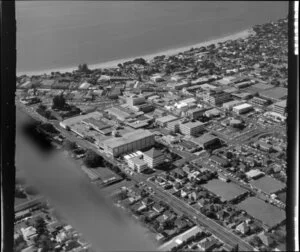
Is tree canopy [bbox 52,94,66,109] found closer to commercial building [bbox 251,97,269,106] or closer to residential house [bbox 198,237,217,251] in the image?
commercial building [bbox 251,97,269,106]

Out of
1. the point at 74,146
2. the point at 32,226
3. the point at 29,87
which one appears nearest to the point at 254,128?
the point at 74,146

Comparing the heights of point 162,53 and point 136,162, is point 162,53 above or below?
above

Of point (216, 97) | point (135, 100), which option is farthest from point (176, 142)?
point (216, 97)

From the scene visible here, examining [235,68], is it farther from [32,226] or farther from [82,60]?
[32,226]

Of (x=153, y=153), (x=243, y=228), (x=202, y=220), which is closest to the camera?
(x=243, y=228)

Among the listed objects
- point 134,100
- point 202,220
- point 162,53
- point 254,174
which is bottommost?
point 202,220

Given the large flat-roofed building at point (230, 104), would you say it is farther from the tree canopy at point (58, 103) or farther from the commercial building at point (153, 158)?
the tree canopy at point (58, 103)

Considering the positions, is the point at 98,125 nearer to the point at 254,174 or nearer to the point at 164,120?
the point at 164,120
